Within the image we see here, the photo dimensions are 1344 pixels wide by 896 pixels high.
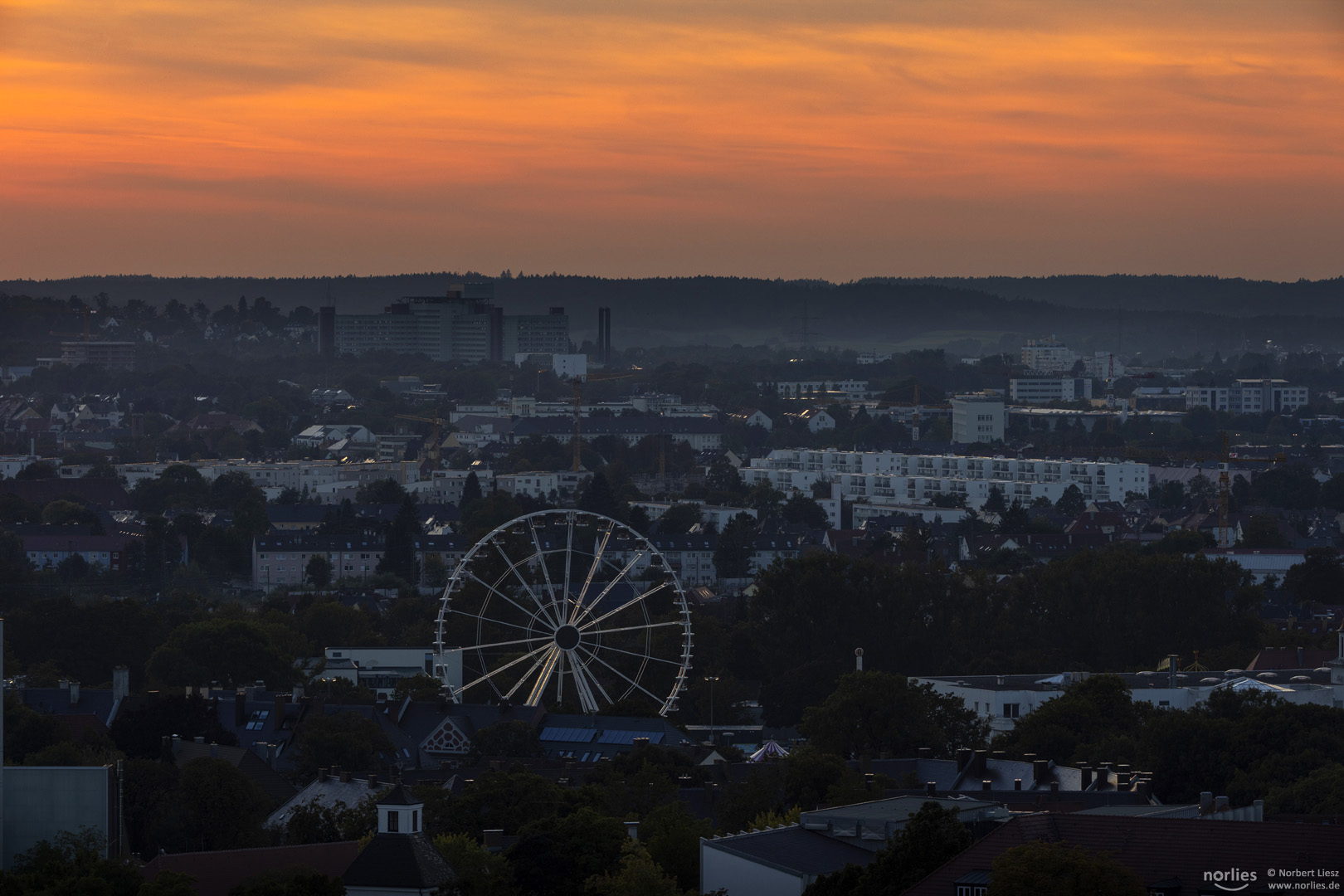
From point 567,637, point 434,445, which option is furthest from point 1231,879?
point 434,445

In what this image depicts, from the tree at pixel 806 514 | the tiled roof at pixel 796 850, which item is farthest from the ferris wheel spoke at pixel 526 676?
the tree at pixel 806 514

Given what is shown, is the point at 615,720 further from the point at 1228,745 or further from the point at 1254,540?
the point at 1254,540

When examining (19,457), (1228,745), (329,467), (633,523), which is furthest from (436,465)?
(1228,745)

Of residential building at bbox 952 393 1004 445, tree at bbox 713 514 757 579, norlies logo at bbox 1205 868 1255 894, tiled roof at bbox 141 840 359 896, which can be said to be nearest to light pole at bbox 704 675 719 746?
tiled roof at bbox 141 840 359 896

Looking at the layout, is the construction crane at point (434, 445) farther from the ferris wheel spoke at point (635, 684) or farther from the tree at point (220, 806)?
the tree at point (220, 806)

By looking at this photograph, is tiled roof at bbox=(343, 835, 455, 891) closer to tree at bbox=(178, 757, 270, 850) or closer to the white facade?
tree at bbox=(178, 757, 270, 850)

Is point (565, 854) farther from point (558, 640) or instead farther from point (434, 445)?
point (434, 445)
